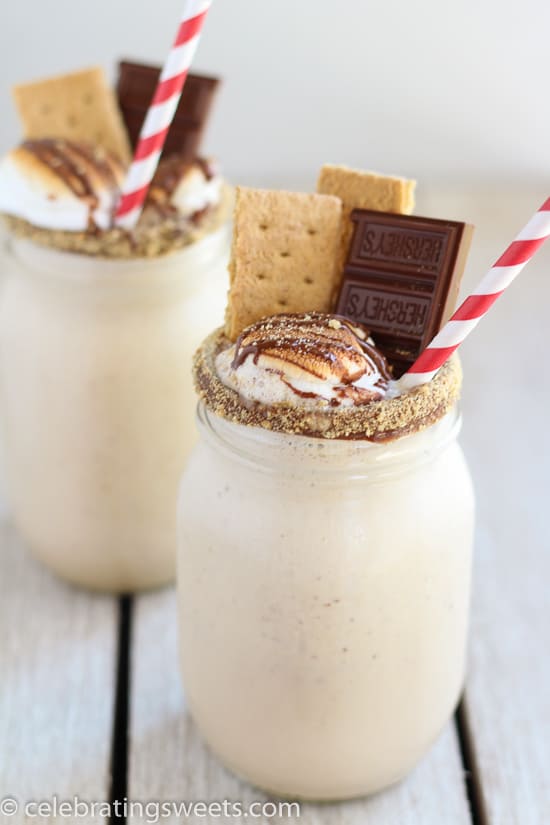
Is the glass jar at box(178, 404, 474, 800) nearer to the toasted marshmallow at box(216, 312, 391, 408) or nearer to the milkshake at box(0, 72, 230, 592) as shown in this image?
the toasted marshmallow at box(216, 312, 391, 408)

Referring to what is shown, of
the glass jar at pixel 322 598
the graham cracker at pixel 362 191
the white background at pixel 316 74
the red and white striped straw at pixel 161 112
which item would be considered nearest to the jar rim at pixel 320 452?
the glass jar at pixel 322 598

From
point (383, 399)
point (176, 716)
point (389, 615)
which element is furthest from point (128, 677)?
point (383, 399)

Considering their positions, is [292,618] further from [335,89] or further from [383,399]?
[335,89]

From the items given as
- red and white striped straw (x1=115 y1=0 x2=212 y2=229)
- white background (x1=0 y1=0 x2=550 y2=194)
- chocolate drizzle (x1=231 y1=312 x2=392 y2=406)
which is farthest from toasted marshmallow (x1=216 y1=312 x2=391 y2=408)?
white background (x1=0 y1=0 x2=550 y2=194)

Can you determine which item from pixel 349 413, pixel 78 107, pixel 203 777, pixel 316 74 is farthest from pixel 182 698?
pixel 316 74

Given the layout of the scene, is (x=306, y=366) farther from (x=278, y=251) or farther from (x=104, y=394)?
(x=104, y=394)

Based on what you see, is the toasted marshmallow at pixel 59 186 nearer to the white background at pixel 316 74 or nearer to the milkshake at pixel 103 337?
the milkshake at pixel 103 337
